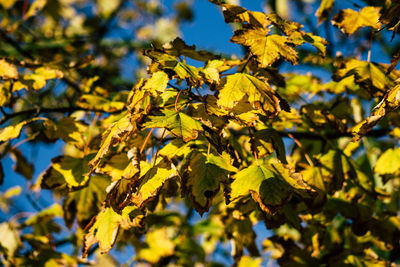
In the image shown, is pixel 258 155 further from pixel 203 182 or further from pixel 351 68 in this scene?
pixel 351 68

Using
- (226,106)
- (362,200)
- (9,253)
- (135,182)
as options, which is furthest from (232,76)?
(9,253)

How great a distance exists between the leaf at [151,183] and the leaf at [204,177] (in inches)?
2.3

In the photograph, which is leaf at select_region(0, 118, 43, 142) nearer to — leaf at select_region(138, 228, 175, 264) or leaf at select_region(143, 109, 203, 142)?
leaf at select_region(143, 109, 203, 142)

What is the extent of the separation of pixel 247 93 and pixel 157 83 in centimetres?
21

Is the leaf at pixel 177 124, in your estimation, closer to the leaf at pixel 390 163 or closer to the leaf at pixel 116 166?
the leaf at pixel 116 166

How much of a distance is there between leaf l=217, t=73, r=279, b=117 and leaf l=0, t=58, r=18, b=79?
0.73 m

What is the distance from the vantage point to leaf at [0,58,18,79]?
1.06m

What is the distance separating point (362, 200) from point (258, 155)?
1.76 feet

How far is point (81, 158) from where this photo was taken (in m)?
1.01

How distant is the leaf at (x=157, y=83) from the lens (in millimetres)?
747

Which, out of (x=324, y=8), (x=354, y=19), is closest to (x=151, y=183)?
(x=354, y=19)

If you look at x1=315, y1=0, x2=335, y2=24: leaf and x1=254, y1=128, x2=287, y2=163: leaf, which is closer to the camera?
x1=254, y1=128, x2=287, y2=163: leaf

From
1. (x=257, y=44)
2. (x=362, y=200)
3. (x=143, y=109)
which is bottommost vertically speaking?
(x=362, y=200)

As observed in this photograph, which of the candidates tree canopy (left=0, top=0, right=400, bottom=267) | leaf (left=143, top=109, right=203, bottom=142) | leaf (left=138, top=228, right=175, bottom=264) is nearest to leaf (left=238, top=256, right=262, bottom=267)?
tree canopy (left=0, top=0, right=400, bottom=267)
